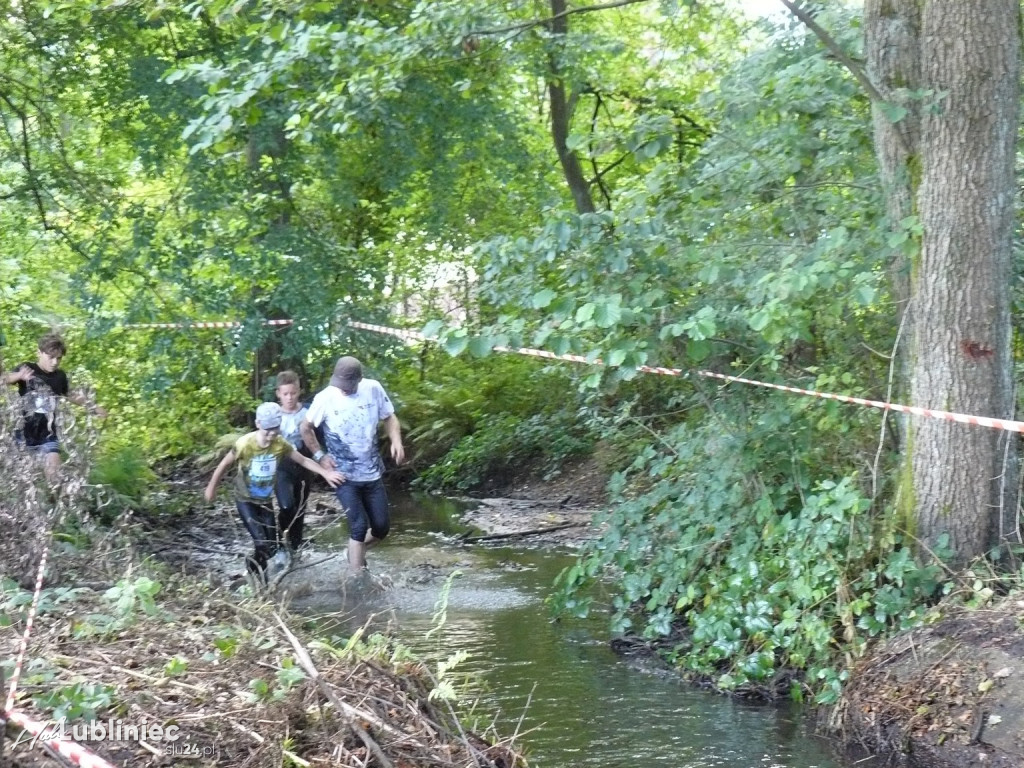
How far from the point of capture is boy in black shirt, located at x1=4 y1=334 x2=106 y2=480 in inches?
361

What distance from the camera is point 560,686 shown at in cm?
784

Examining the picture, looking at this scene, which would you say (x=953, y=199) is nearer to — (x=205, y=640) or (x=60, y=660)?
(x=205, y=640)

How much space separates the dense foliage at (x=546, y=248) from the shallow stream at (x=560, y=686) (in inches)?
13.7

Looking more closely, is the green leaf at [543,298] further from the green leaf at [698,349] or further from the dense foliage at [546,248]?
the green leaf at [698,349]

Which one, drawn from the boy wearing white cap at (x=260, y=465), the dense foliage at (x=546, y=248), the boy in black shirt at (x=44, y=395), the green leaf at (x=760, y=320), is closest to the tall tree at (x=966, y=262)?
the dense foliage at (x=546, y=248)

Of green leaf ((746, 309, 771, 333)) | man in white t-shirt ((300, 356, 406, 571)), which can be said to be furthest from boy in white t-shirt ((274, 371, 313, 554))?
green leaf ((746, 309, 771, 333))

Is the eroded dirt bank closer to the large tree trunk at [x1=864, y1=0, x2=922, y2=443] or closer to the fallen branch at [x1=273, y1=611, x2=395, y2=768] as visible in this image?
the large tree trunk at [x1=864, y1=0, x2=922, y2=443]

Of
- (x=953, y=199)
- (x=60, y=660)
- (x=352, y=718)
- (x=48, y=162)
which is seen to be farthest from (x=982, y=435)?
(x=48, y=162)

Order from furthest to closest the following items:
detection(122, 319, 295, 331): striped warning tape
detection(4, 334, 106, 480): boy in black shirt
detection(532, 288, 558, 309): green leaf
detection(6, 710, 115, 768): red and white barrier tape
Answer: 1. detection(122, 319, 295, 331): striped warning tape
2. detection(4, 334, 106, 480): boy in black shirt
3. detection(532, 288, 558, 309): green leaf
4. detection(6, 710, 115, 768): red and white barrier tape

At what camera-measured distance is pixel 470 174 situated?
1477cm

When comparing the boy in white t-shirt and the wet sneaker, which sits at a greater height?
the boy in white t-shirt

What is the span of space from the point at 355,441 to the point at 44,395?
2641mm

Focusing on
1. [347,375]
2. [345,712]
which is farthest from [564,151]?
[345,712]

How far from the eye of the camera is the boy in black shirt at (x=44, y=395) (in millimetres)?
9180
